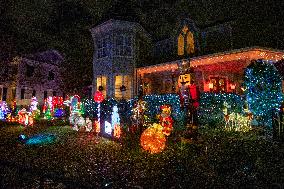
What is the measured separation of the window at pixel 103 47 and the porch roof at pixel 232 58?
5.18 metres

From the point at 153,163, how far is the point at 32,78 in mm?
33502

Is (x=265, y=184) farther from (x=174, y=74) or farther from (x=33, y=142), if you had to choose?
(x=174, y=74)

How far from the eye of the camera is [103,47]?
25062 mm

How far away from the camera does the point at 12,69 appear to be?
119 feet

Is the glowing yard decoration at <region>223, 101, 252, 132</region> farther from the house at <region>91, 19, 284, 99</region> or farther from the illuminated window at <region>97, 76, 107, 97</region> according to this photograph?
the illuminated window at <region>97, 76, 107, 97</region>

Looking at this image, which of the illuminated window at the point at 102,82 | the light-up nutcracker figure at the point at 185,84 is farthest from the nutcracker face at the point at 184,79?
the illuminated window at the point at 102,82

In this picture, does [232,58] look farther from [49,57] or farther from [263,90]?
[49,57]

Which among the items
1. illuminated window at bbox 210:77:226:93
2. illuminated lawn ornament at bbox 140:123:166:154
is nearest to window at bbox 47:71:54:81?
illuminated window at bbox 210:77:226:93

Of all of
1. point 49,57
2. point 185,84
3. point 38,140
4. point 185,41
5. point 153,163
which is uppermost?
point 49,57

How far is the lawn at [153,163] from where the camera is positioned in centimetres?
567

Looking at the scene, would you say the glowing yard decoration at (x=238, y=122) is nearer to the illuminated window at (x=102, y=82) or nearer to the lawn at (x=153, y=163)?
the lawn at (x=153, y=163)

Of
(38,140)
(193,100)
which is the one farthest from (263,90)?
(38,140)

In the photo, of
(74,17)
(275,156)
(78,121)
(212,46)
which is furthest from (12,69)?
(275,156)

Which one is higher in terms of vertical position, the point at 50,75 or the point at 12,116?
the point at 50,75
